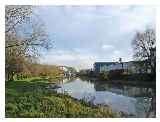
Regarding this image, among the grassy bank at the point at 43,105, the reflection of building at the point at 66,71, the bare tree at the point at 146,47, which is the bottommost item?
the grassy bank at the point at 43,105

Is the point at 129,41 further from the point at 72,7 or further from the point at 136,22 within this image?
the point at 72,7

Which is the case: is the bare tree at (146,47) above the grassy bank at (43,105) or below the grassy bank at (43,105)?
above

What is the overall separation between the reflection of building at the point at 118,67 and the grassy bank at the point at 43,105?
0.20 metres

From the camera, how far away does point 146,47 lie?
2.71 m

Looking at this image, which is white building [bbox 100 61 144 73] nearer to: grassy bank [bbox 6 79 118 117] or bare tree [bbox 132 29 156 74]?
bare tree [bbox 132 29 156 74]

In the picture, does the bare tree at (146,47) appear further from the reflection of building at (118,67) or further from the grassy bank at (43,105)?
the grassy bank at (43,105)

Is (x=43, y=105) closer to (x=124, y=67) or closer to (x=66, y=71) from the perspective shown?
(x=66, y=71)

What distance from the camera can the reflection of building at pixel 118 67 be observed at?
2711mm

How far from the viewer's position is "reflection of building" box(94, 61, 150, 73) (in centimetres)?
271

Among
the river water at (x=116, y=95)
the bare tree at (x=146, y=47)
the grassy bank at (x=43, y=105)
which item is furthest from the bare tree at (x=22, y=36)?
the bare tree at (x=146, y=47)

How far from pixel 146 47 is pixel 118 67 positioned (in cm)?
18

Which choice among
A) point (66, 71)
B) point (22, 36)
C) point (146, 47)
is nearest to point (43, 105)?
point (66, 71)
